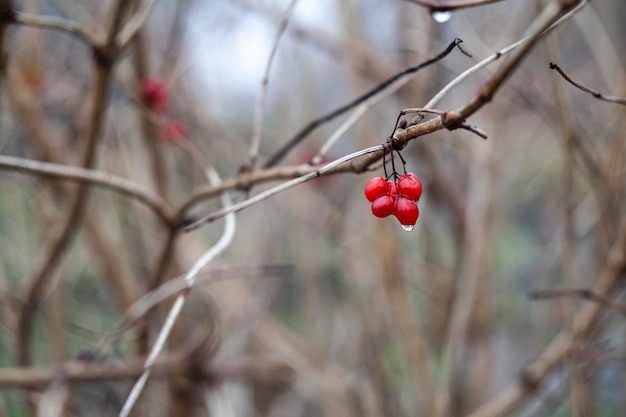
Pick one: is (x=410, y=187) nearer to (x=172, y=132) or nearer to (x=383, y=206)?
(x=383, y=206)

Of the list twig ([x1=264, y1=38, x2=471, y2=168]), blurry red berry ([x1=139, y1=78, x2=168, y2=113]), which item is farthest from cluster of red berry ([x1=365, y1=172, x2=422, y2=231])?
blurry red berry ([x1=139, y1=78, x2=168, y2=113])

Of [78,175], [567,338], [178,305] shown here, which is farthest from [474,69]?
[567,338]

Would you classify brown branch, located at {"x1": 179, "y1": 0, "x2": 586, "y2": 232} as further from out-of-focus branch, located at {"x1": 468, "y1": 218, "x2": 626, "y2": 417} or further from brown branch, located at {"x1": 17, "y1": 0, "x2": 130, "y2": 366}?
out-of-focus branch, located at {"x1": 468, "y1": 218, "x2": 626, "y2": 417}

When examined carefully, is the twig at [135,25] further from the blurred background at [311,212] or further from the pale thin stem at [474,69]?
the pale thin stem at [474,69]

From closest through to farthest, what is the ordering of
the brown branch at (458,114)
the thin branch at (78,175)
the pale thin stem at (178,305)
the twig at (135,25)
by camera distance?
the brown branch at (458,114) < the pale thin stem at (178,305) < the thin branch at (78,175) < the twig at (135,25)

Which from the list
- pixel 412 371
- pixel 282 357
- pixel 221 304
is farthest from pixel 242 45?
pixel 412 371

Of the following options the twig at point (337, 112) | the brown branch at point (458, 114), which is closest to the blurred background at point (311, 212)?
the twig at point (337, 112)
